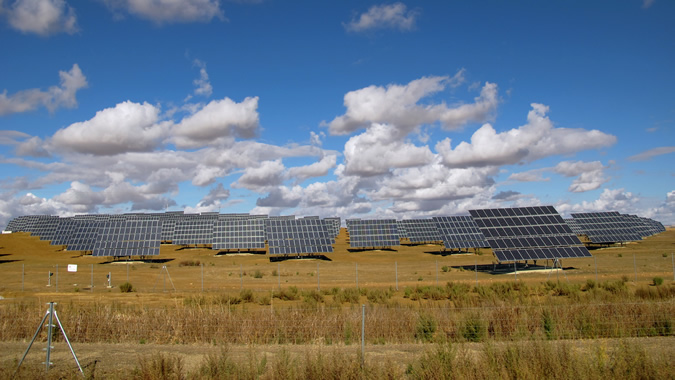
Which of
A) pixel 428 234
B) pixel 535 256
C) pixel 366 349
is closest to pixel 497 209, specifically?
pixel 535 256

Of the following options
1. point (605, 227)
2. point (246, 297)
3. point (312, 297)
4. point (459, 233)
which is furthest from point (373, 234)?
point (246, 297)

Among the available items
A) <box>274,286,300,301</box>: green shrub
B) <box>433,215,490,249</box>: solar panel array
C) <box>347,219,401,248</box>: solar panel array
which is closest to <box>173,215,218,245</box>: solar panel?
<box>347,219,401,248</box>: solar panel array

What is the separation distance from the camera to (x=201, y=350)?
14.3 m

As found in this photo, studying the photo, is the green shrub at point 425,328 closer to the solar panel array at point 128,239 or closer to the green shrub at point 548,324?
the green shrub at point 548,324

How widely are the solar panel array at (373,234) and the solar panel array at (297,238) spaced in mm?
12279

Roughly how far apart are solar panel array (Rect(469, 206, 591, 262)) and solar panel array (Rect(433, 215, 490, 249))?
2005 cm

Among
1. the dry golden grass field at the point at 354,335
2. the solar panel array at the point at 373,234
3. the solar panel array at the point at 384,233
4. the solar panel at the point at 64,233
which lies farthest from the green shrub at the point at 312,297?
the solar panel at the point at 64,233

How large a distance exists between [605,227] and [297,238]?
50054mm

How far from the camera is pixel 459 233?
68438mm

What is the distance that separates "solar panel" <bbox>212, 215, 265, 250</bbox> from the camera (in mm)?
67188

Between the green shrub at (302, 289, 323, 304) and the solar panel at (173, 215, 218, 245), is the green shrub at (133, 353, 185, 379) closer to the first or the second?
the green shrub at (302, 289, 323, 304)

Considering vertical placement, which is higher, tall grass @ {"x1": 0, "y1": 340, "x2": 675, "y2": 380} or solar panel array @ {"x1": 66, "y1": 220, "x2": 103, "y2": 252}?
solar panel array @ {"x1": 66, "y1": 220, "x2": 103, "y2": 252}

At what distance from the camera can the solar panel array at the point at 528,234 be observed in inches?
1465

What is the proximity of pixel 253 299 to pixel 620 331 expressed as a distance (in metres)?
18.7
